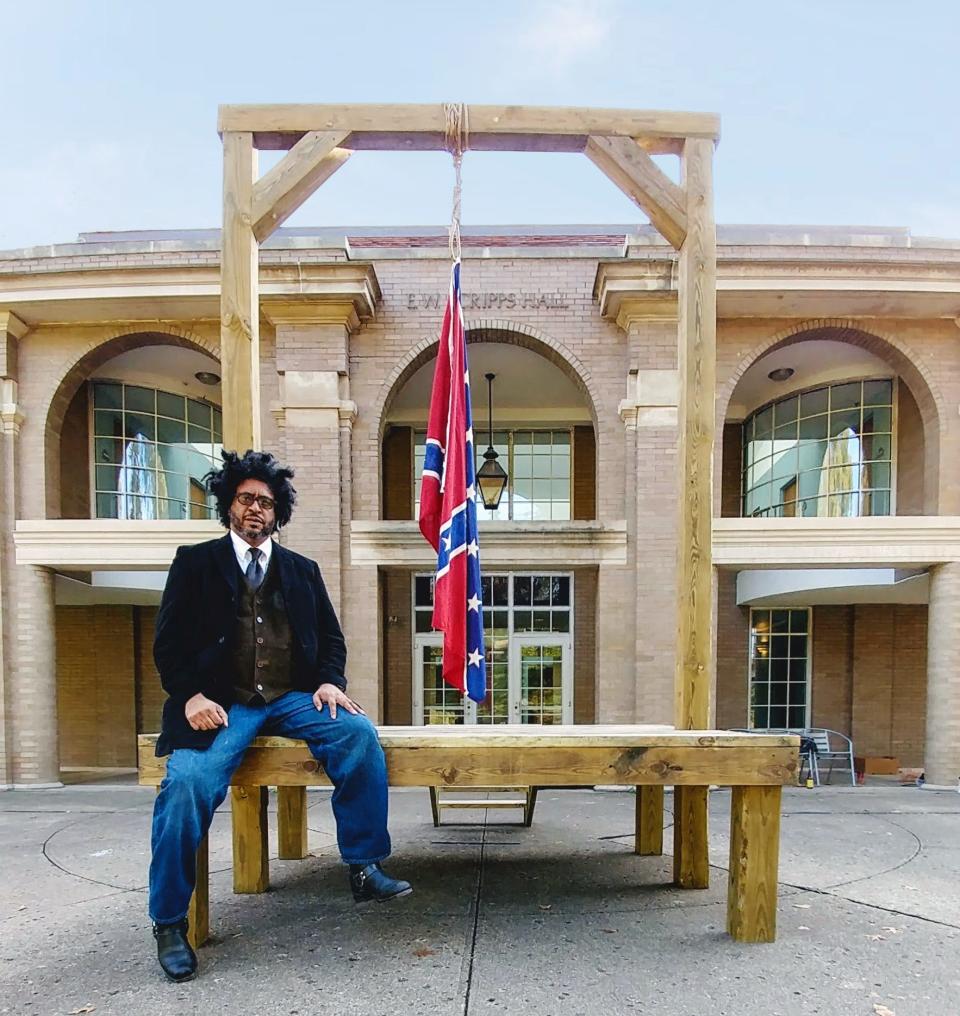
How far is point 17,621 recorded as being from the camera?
8047mm

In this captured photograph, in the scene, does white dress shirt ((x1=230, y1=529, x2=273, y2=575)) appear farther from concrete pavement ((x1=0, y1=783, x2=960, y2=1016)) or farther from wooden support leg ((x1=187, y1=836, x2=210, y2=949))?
concrete pavement ((x1=0, y1=783, x2=960, y2=1016))

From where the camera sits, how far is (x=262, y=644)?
3168 mm

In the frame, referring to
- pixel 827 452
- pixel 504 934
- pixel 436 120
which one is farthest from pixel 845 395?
pixel 504 934

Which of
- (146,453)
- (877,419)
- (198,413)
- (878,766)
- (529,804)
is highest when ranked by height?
(198,413)

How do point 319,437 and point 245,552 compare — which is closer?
point 245,552

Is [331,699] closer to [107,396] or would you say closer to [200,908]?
[200,908]

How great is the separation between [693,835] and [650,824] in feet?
2.50

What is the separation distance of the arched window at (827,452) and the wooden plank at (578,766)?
7.40 meters

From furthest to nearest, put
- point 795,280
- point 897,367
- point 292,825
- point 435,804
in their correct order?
point 897,367 < point 795,280 < point 435,804 < point 292,825

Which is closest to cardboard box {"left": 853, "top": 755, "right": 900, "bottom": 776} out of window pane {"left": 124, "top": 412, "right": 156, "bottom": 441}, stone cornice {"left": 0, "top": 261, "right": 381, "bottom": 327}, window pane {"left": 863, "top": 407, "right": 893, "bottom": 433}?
window pane {"left": 863, "top": 407, "right": 893, "bottom": 433}

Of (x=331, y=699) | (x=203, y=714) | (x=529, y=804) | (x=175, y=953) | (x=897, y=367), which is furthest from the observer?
(x=897, y=367)

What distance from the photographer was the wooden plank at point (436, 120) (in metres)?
3.78

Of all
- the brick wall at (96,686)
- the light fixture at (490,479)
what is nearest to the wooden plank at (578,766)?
the light fixture at (490,479)

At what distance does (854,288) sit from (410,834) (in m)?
7.33
